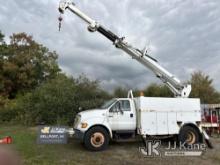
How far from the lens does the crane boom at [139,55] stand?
47.6ft

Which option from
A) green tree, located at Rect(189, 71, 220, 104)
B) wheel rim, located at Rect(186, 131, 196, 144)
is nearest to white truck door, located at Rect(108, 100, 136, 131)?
wheel rim, located at Rect(186, 131, 196, 144)

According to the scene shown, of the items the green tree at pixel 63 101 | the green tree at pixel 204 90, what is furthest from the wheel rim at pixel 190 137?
the green tree at pixel 204 90

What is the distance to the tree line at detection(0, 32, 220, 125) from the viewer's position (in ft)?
74.2

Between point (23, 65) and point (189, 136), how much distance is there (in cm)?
3189

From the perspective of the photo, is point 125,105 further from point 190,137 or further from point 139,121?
point 190,137

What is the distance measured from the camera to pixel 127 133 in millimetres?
12898

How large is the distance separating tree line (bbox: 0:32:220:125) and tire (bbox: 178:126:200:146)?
19.0ft

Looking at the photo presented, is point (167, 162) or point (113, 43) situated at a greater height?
point (113, 43)

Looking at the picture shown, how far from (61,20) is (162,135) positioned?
769cm

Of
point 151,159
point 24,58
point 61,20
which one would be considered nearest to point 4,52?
point 24,58

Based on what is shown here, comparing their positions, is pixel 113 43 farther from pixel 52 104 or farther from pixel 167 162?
pixel 52 104

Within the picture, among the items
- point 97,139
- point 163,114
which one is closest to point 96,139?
point 97,139

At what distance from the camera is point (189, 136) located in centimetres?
1330

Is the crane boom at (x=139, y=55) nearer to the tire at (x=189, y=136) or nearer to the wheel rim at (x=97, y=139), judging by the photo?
the tire at (x=189, y=136)
